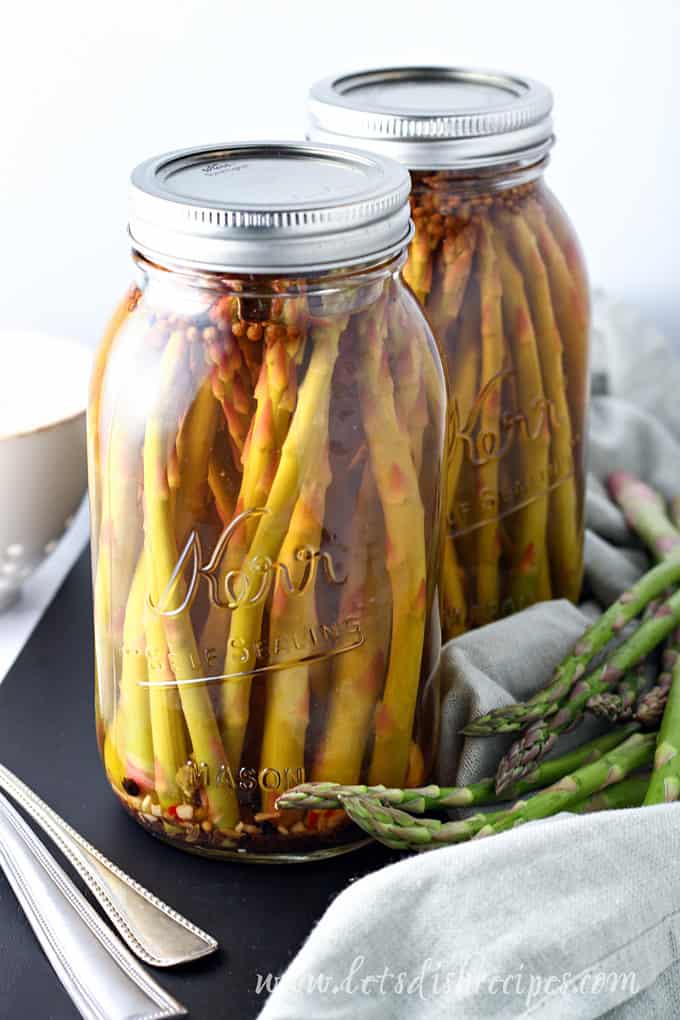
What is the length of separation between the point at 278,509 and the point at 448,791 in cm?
17

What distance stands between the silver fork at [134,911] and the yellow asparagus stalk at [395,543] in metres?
0.11

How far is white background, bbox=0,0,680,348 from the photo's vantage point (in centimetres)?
103

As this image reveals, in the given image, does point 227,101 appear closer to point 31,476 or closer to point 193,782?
point 31,476

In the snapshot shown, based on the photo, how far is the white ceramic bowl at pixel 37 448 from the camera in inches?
31.7

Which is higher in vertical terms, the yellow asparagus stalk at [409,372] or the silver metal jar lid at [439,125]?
the silver metal jar lid at [439,125]

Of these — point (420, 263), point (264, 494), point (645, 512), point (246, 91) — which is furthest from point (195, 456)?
point (246, 91)

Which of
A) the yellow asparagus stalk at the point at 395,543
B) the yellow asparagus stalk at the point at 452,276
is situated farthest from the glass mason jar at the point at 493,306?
the yellow asparagus stalk at the point at 395,543

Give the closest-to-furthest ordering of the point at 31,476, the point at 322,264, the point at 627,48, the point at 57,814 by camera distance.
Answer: the point at 322,264 < the point at 57,814 < the point at 31,476 < the point at 627,48

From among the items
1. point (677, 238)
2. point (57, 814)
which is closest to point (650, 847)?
point (57, 814)

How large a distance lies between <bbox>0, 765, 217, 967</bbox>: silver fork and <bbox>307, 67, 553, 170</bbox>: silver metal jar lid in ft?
1.18

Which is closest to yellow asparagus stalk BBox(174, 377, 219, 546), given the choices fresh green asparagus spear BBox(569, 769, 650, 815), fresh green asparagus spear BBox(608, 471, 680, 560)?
fresh green asparagus spear BBox(569, 769, 650, 815)

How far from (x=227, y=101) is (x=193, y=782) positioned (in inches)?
25.1

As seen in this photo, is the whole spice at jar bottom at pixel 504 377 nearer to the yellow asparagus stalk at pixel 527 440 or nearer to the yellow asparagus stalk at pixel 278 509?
the yellow asparagus stalk at pixel 527 440

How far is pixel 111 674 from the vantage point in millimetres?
632
